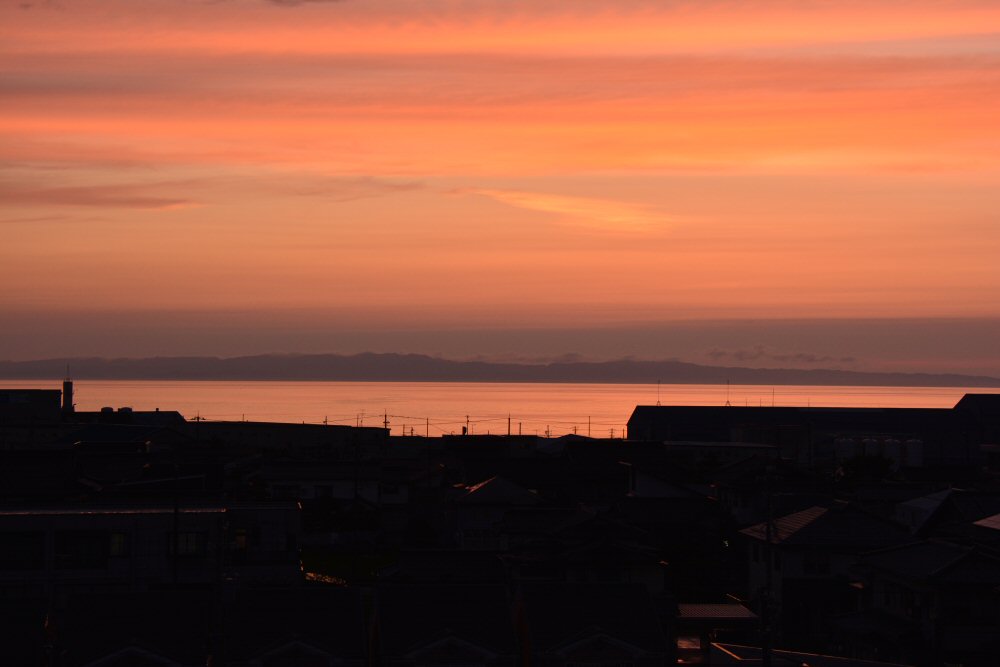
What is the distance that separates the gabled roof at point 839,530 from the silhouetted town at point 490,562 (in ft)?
0.20

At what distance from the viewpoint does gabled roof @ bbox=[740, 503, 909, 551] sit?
30.0 meters

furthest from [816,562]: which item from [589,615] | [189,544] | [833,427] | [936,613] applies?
[833,427]

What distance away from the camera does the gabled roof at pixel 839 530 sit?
30.0 m

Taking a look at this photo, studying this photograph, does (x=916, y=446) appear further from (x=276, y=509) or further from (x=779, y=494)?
(x=276, y=509)

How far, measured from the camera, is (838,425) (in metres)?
89.4

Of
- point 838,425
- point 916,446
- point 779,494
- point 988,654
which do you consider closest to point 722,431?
point 838,425

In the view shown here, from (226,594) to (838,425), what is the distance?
77.2 m

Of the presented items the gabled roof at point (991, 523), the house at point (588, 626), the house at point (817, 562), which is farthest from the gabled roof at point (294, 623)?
the gabled roof at point (991, 523)

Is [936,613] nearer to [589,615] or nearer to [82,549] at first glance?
[589,615]

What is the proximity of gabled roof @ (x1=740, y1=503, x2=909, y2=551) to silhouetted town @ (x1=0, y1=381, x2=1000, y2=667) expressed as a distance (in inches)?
2.4

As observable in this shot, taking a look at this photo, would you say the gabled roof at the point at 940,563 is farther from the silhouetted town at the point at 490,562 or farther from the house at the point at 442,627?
the house at the point at 442,627

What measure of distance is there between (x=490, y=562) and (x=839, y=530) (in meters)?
10.0

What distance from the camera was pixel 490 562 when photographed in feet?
82.7

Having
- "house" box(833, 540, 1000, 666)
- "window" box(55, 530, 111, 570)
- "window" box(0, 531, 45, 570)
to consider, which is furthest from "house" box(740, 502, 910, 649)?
"window" box(0, 531, 45, 570)
